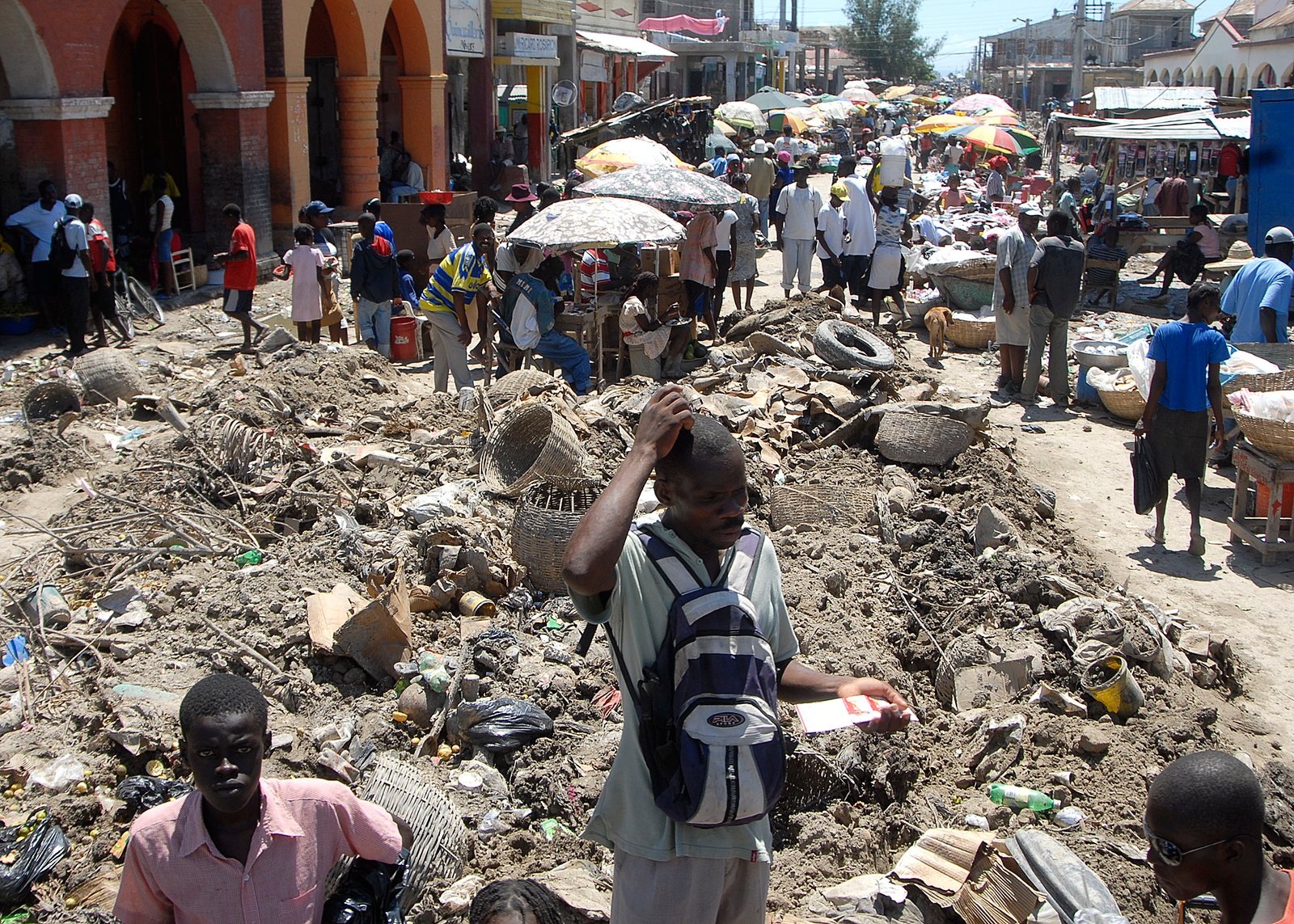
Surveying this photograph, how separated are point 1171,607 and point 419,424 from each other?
5317 mm

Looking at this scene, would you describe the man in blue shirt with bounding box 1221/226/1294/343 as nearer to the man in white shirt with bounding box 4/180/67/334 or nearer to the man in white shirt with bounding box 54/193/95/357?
the man in white shirt with bounding box 54/193/95/357

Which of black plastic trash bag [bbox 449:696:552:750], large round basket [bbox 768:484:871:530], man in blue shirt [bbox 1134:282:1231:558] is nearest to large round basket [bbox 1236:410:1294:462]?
man in blue shirt [bbox 1134:282:1231:558]

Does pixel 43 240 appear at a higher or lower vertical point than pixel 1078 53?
lower

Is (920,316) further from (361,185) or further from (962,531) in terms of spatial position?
(361,185)

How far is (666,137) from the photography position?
1205 inches

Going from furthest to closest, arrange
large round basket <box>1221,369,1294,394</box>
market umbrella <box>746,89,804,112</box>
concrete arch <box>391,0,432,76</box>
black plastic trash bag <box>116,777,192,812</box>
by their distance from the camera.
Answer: market umbrella <box>746,89,804,112</box> → concrete arch <box>391,0,432,76</box> → large round basket <box>1221,369,1294,394</box> → black plastic trash bag <box>116,777,192,812</box>

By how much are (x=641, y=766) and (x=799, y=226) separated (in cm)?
1213

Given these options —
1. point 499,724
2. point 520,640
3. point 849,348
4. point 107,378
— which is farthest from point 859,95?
point 499,724

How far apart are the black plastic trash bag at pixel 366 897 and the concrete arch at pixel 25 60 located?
40.5ft

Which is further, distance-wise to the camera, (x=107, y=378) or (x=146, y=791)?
(x=107, y=378)

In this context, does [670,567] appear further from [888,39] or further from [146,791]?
[888,39]

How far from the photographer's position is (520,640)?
5.50 metres

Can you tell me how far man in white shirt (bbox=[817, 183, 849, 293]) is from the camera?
1321 centimetres

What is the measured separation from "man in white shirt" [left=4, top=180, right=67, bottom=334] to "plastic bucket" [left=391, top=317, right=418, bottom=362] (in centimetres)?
363
